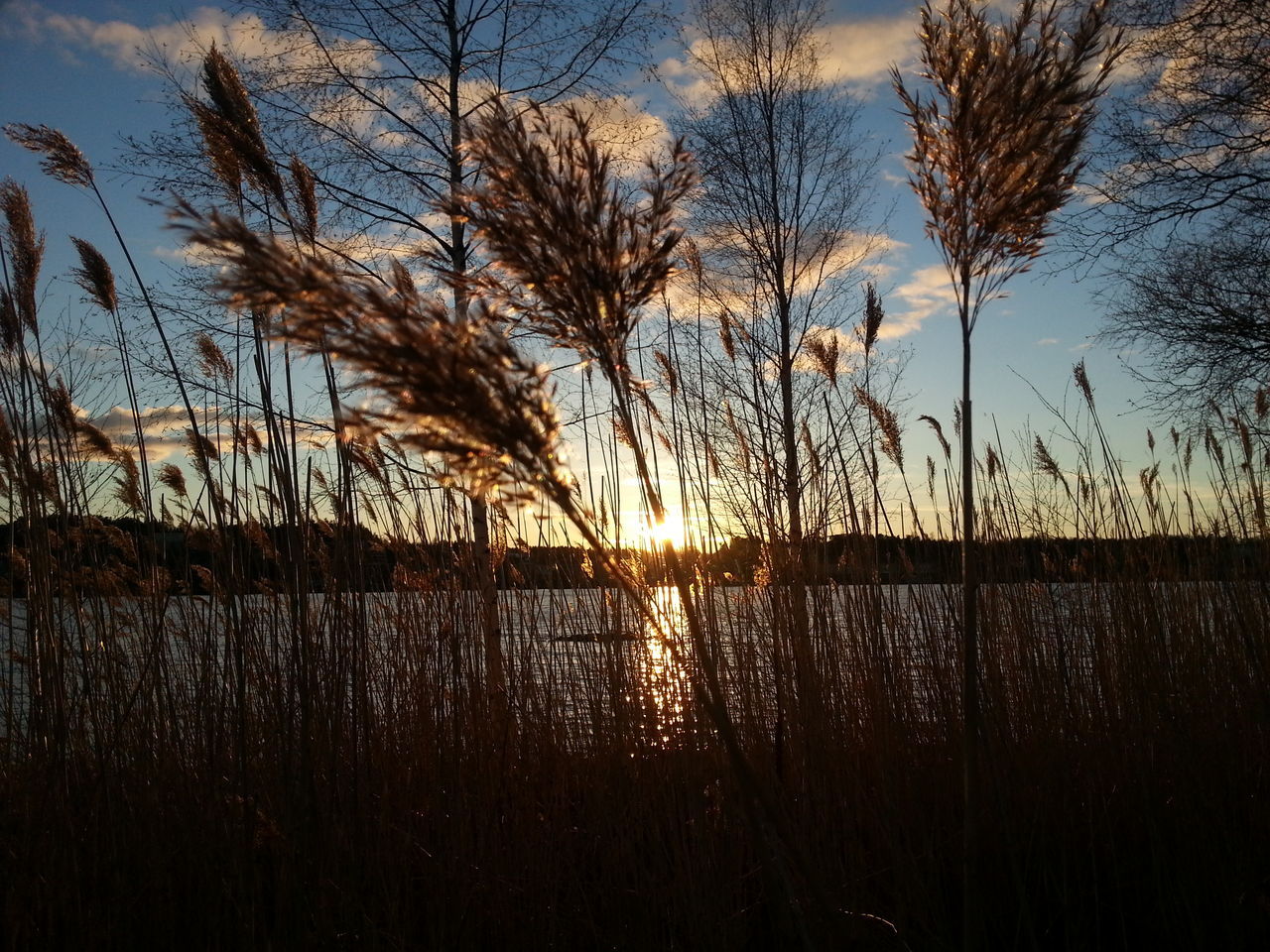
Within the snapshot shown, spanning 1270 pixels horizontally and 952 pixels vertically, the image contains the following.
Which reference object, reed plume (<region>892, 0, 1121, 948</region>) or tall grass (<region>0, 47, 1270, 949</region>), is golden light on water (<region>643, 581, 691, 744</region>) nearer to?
tall grass (<region>0, 47, 1270, 949</region>)

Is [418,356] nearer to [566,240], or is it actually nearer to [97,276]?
[566,240]

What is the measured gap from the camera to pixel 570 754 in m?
2.91

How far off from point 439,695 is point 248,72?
14.9 feet

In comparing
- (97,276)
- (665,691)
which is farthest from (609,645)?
(97,276)

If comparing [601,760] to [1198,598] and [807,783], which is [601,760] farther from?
[1198,598]

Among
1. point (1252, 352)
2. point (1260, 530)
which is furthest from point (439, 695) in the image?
point (1252, 352)

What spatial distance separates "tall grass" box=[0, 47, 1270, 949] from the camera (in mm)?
1903

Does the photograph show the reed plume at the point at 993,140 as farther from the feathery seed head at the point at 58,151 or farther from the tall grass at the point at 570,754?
the feathery seed head at the point at 58,151

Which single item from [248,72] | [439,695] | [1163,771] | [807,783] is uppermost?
[248,72]

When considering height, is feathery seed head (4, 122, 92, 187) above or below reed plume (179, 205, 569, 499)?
above

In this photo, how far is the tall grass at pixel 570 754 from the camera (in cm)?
190

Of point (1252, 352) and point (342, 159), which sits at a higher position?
point (342, 159)

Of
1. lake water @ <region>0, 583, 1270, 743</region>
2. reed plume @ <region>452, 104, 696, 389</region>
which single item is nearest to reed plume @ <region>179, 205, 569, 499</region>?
reed plume @ <region>452, 104, 696, 389</region>

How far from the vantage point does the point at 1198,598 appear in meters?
3.52
